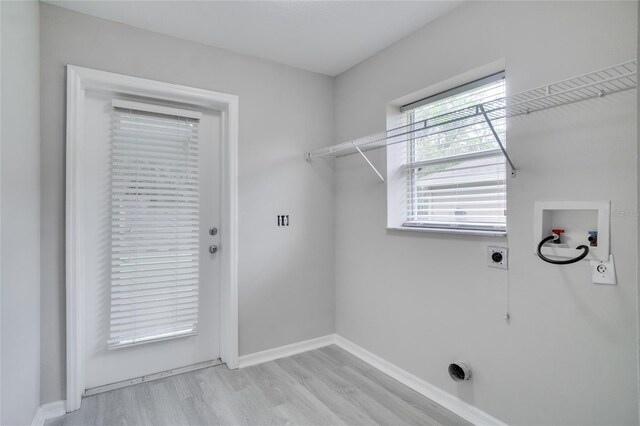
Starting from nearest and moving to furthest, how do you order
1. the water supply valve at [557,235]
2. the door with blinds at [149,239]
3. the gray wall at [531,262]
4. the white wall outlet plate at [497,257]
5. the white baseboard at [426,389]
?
the gray wall at [531,262] → the water supply valve at [557,235] → the white wall outlet plate at [497,257] → the white baseboard at [426,389] → the door with blinds at [149,239]

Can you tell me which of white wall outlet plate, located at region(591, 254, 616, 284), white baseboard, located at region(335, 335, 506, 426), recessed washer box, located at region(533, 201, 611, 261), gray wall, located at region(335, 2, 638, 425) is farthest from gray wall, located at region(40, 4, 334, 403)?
white wall outlet plate, located at region(591, 254, 616, 284)

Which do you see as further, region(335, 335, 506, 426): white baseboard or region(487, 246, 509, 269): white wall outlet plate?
region(335, 335, 506, 426): white baseboard

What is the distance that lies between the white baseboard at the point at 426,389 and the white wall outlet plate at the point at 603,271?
3.07ft

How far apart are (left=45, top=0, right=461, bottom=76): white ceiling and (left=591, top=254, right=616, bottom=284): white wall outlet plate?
1588mm

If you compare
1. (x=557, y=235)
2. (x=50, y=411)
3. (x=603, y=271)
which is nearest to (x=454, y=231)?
(x=557, y=235)

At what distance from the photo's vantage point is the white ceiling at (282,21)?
78.1 inches

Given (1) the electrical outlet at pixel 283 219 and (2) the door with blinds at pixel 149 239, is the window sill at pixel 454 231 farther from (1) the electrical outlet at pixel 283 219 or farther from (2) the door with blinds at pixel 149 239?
(2) the door with blinds at pixel 149 239

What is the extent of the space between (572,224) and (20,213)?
8.47 ft

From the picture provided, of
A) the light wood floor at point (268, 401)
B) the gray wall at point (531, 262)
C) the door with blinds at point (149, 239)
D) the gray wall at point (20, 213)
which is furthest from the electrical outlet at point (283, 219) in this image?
the gray wall at point (20, 213)

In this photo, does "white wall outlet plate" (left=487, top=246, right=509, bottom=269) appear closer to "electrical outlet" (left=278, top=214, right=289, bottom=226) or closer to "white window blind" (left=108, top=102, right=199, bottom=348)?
"electrical outlet" (left=278, top=214, right=289, bottom=226)

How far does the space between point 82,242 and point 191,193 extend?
0.74 metres

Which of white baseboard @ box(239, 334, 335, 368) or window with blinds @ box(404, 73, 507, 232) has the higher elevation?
window with blinds @ box(404, 73, 507, 232)

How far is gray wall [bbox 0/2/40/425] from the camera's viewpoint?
1.40 meters

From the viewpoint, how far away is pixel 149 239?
2.34 m
